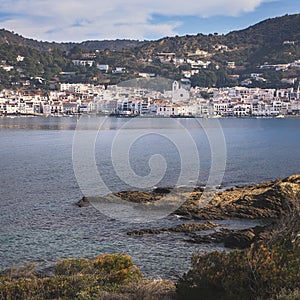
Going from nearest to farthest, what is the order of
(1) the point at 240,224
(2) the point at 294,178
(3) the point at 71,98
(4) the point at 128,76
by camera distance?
(1) the point at 240,224
(2) the point at 294,178
(3) the point at 71,98
(4) the point at 128,76

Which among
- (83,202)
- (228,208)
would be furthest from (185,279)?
(83,202)

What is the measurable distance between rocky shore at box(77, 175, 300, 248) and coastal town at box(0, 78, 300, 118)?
1769 inches

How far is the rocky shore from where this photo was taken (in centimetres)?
1050

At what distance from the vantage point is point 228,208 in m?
13.0

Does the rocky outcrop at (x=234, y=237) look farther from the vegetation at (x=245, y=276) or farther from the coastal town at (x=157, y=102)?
the coastal town at (x=157, y=102)

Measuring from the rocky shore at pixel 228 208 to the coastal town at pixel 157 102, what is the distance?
44.9 metres

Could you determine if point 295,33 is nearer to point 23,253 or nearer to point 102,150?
point 102,150

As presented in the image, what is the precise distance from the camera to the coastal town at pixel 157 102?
64312 millimetres

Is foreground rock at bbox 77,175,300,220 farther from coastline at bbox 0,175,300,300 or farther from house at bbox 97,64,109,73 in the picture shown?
house at bbox 97,64,109,73

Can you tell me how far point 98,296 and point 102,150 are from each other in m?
23.1

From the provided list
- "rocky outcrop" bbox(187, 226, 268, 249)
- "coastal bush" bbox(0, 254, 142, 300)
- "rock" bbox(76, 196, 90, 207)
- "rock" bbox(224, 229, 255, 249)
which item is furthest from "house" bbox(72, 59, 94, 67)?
"coastal bush" bbox(0, 254, 142, 300)

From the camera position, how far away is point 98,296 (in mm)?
5312

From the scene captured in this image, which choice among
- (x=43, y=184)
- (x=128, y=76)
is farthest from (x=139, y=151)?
(x=128, y=76)

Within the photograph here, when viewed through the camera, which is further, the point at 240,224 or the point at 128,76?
the point at 128,76
